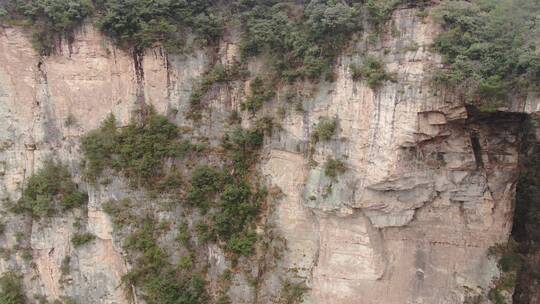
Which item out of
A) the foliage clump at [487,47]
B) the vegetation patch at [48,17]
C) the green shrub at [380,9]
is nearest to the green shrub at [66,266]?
the vegetation patch at [48,17]

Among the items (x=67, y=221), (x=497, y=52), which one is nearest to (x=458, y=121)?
(x=497, y=52)

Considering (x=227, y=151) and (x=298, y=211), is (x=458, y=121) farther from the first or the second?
(x=227, y=151)

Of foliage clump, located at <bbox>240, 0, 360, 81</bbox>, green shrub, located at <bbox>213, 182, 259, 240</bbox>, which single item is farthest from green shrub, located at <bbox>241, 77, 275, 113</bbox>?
green shrub, located at <bbox>213, 182, 259, 240</bbox>

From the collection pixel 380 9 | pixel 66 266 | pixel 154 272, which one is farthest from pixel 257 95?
pixel 66 266

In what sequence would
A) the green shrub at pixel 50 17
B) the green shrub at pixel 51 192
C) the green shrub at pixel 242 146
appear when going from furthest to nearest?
the green shrub at pixel 51 192, the green shrub at pixel 242 146, the green shrub at pixel 50 17

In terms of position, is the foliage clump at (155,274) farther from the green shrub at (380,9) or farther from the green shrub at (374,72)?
the green shrub at (380,9)

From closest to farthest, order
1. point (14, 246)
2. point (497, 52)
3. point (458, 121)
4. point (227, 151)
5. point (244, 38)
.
→ point (497, 52), point (458, 121), point (244, 38), point (227, 151), point (14, 246)
